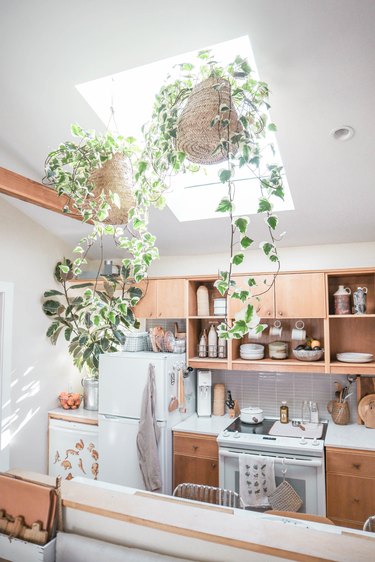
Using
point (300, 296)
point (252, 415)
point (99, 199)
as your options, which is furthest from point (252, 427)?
point (99, 199)

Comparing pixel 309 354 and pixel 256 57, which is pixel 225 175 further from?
pixel 309 354

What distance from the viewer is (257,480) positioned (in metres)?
3.05

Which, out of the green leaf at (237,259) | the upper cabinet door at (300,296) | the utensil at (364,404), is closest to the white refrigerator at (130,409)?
the upper cabinet door at (300,296)

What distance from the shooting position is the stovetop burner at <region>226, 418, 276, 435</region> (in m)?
3.41

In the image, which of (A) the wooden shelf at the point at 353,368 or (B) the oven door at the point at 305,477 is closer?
(B) the oven door at the point at 305,477

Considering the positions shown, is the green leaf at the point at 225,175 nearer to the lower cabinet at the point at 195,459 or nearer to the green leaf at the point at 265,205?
A: the green leaf at the point at 265,205

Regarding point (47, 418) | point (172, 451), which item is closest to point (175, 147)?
point (172, 451)

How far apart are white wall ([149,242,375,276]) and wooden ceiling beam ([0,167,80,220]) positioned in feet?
4.76

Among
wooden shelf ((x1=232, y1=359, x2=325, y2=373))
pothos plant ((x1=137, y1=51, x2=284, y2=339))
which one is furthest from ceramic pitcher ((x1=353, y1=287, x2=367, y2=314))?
pothos plant ((x1=137, y1=51, x2=284, y2=339))

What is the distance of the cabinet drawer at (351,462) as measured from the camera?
2.90m

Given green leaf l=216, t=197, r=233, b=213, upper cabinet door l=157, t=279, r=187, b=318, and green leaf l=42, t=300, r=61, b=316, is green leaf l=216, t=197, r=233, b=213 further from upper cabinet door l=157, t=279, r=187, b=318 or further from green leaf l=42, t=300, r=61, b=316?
green leaf l=42, t=300, r=61, b=316

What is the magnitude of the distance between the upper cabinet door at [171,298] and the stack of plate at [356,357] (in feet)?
4.70

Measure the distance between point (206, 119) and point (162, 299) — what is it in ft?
8.98

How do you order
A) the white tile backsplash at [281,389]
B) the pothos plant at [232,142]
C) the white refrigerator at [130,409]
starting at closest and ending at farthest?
the pothos plant at [232,142] → the white refrigerator at [130,409] → the white tile backsplash at [281,389]
